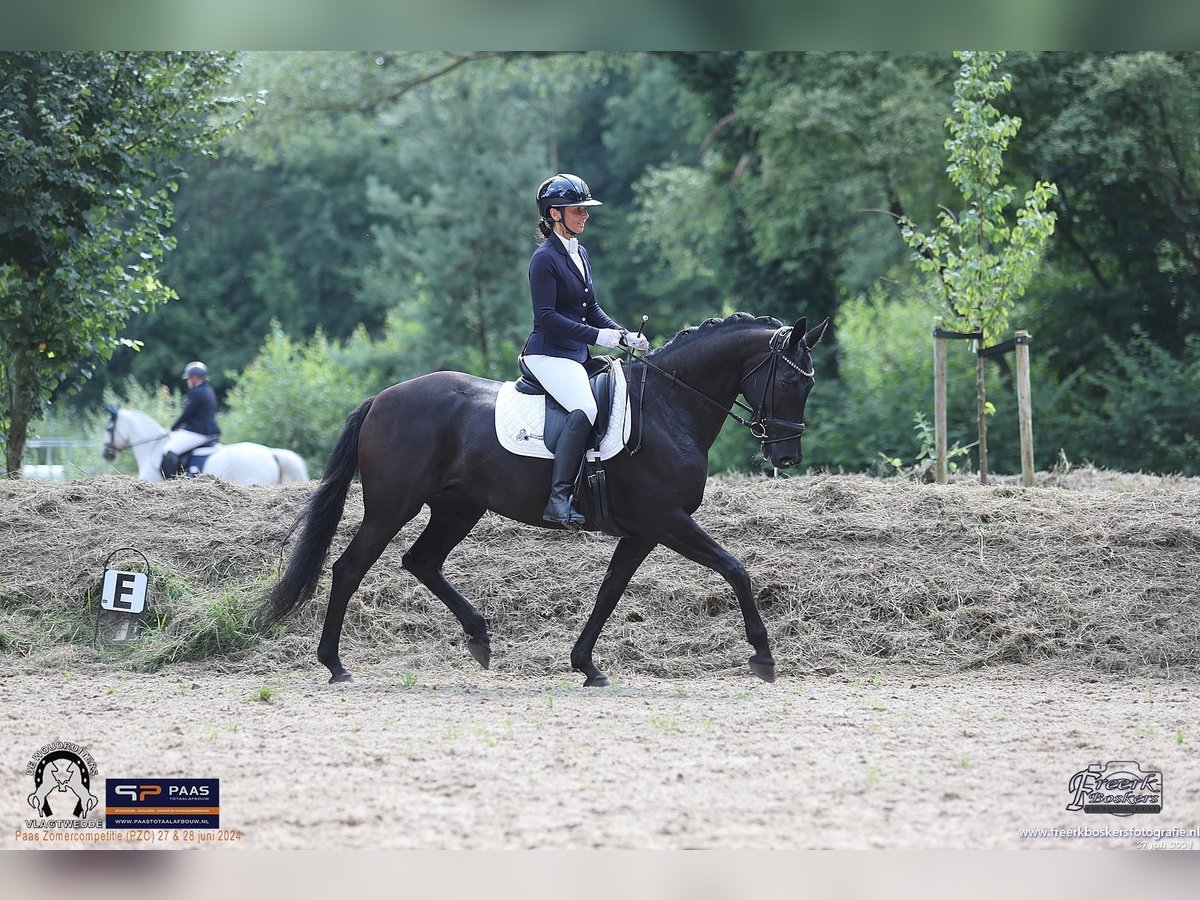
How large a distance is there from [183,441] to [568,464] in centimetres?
1102

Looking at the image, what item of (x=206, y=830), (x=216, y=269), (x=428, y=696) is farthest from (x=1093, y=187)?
(x=216, y=269)

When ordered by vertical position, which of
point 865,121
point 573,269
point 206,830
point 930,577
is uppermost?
point 865,121

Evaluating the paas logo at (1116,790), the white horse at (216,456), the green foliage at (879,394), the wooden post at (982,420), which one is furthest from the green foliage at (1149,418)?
the paas logo at (1116,790)

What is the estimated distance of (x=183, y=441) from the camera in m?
17.9

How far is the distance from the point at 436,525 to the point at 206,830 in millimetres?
3885

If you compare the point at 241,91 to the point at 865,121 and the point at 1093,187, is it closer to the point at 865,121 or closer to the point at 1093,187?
the point at 865,121

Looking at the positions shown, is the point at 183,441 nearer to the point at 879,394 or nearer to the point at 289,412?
the point at 879,394

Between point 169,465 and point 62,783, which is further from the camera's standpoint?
point 169,465

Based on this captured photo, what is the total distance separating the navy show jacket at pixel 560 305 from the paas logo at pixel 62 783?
3.67 meters

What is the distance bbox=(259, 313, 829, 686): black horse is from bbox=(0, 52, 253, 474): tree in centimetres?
562

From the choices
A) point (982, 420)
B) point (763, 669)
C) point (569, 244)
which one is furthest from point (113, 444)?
point (763, 669)

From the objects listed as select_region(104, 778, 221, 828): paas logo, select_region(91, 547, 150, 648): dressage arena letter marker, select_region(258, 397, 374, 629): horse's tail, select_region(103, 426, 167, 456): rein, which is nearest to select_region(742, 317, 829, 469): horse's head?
select_region(258, 397, 374, 629): horse's tail

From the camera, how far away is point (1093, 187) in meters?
23.1

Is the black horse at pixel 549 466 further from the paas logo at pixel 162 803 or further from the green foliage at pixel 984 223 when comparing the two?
the green foliage at pixel 984 223
